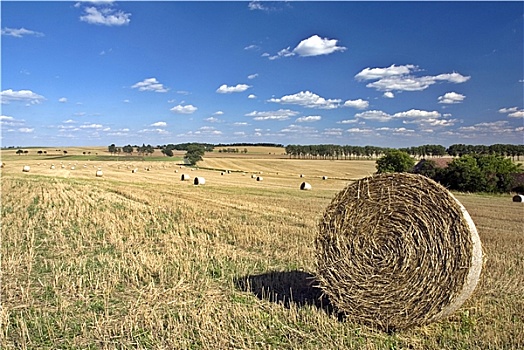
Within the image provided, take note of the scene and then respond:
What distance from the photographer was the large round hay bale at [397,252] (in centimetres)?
488

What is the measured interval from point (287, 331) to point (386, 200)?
208cm

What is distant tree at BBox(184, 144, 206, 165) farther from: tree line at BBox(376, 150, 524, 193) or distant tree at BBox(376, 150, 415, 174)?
tree line at BBox(376, 150, 524, 193)

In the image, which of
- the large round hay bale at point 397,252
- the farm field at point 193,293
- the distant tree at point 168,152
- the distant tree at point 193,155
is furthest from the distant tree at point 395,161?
the large round hay bale at point 397,252

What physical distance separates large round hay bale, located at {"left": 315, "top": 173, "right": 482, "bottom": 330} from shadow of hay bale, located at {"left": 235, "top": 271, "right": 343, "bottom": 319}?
49 centimetres

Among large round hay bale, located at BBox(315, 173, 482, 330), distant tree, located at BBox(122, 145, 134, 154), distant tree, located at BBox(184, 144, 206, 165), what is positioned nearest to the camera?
large round hay bale, located at BBox(315, 173, 482, 330)

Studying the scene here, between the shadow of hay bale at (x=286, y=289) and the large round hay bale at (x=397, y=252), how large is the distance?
19.4 inches

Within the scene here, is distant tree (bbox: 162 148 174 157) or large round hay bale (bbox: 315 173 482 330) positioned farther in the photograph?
distant tree (bbox: 162 148 174 157)

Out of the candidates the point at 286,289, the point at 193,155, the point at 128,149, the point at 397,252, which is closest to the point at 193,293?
the point at 286,289

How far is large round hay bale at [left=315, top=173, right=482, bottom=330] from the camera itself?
4.88 m

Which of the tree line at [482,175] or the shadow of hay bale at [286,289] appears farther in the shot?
the tree line at [482,175]

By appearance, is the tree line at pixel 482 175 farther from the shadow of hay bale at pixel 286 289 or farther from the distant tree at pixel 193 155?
the distant tree at pixel 193 155

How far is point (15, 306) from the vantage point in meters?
5.37

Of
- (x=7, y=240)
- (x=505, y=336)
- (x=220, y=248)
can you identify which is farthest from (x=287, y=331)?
(x=7, y=240)

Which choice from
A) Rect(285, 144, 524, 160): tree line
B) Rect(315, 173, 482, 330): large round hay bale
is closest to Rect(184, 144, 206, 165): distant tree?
Rect(285, 144, 524, 160): tree line
